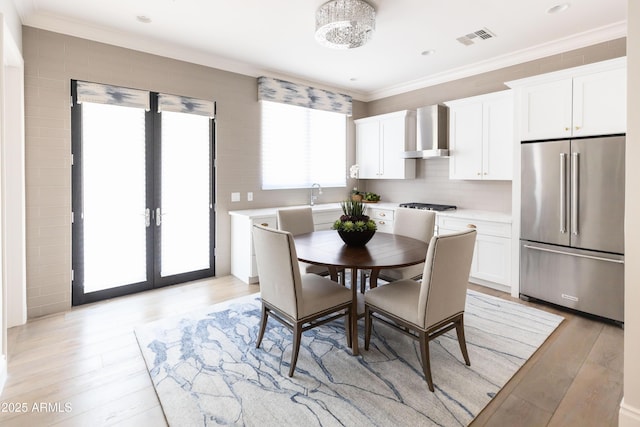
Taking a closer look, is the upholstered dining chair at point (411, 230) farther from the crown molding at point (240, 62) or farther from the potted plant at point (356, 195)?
the crown molding at point (240, 62)

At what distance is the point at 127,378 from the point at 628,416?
2.84 meters

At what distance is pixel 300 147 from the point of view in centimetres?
498

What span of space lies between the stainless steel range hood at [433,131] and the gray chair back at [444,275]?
2595 mm

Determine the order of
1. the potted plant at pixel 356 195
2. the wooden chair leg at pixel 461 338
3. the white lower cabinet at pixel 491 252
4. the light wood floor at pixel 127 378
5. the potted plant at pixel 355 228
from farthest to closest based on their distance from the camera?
the potted plant at pixel 356 195, the white lower cabinet at pixel 491 252, the potted plant at pixel 355 228, the wooden chair leg at pixel 461 338, the light wood floor at pixel 127 378

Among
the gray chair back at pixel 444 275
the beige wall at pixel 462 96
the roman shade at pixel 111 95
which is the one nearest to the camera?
the gray chair back at pixel 444 275

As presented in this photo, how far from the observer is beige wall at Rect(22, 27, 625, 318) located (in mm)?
3080

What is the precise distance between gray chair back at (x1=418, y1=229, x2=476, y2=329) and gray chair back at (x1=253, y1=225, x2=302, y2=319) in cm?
79

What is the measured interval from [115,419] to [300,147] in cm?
388

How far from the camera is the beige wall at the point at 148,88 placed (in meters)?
3.08

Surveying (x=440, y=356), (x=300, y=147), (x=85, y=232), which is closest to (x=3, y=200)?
(x=85, y=232)

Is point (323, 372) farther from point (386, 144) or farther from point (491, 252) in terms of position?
point (386, 144)

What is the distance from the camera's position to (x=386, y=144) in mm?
5199

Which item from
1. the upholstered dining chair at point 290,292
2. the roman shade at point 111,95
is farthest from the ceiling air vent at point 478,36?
the roman shade at point 111,95

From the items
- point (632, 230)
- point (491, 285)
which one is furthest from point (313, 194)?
point (632, 230)
